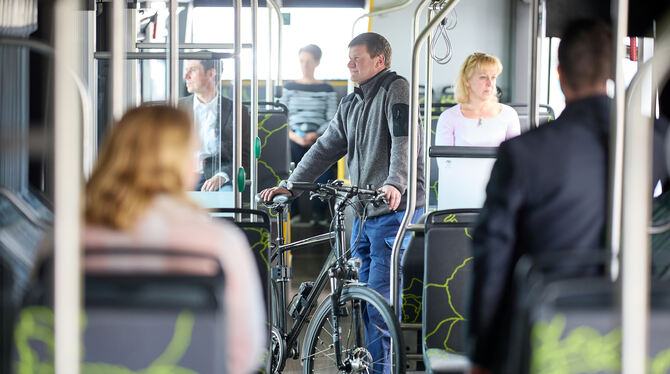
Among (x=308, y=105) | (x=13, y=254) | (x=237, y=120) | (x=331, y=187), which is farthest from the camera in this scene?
(x=308, y=105)

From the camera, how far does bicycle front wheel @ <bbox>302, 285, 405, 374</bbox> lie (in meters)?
3.06

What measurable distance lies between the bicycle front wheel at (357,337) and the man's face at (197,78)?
105cm

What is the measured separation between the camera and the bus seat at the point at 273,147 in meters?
5.46

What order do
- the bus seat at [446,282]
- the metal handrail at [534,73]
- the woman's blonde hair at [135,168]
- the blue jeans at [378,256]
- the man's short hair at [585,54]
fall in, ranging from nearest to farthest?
the woman's blonde hair at [135,168] → the man's short hair at [585,54] → the metal handrail at [534,73] → the bus seat at [446,282] → the blue jeans at [378,256]

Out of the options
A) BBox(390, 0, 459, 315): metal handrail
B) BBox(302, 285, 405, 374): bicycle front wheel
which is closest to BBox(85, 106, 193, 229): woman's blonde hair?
BBox(390, 0, 459, 315): metal handrail

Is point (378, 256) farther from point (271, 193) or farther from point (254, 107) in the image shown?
point (254, 107)

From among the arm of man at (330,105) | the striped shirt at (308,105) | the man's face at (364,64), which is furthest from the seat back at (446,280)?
the arm of man at (330,105)

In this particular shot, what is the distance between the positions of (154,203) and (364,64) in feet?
7.16

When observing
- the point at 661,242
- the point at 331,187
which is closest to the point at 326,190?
the point at 331,187

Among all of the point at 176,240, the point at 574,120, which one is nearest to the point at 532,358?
the point at 574,120

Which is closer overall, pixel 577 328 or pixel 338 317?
pixel 577 328

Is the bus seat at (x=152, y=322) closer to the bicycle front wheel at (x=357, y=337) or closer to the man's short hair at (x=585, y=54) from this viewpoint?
the man's short hair at (x=585, y=54)

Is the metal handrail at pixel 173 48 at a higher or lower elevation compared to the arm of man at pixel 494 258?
higher

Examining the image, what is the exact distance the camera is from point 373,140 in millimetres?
3725
